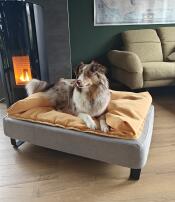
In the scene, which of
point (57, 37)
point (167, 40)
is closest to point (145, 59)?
point (167, 40)

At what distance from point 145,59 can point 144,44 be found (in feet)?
0.87

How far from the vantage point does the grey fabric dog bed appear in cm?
150

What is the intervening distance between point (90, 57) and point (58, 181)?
101 inches

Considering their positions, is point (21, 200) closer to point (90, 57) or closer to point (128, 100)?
point (128, 100)

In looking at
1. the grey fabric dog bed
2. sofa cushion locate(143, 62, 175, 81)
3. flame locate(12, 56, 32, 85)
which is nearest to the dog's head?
the grey fabric dog bed

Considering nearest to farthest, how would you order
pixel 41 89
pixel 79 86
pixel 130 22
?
pixel 79 86 → pixel 41 89 → pixel 130 22

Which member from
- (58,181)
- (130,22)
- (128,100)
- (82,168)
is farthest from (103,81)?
(130,22)

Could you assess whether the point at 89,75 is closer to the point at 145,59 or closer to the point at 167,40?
the point at 145,59

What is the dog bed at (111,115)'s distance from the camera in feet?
5.11

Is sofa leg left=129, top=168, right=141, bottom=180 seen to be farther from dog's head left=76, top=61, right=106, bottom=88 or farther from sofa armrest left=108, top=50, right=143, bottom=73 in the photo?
sofa armrest left=108, top=50, right=143, bottom=73

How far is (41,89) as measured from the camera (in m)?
2.26

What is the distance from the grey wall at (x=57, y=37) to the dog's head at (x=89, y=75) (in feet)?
4.34

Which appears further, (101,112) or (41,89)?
(41,89)

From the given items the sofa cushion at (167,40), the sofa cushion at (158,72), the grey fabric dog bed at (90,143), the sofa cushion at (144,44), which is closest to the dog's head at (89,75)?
the grey fabric dog bed at (90,143)
